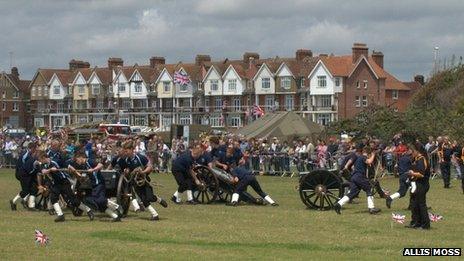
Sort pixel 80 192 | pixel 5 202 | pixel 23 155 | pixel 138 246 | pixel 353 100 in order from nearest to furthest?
pixel 138 246
pixel 80 192
pixel 23 155
pixel 5 202
pixel 353 100

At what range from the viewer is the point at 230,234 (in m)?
18.0

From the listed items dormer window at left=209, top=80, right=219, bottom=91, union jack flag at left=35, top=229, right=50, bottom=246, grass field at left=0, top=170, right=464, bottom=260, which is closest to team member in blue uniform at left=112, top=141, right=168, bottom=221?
grass field at left=0, top=170, right=464, bottom=260

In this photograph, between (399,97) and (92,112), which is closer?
(399,97)

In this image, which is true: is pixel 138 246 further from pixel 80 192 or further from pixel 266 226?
pixel 80 192

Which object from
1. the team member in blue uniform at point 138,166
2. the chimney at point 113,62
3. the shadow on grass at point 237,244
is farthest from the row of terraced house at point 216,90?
the shadow on grass at point 237,244

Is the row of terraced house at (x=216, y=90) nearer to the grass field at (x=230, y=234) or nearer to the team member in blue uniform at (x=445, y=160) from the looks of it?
the team member in blue uniform at (x=445, y=160)

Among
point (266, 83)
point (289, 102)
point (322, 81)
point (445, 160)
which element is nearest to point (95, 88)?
point (266, 83)

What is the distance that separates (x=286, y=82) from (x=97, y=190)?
105 meters

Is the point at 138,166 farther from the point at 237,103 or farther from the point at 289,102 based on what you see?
the point at 237,103

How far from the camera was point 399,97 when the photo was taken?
424 feet

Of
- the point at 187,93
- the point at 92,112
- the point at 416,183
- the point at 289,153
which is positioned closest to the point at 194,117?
the point at 187,93

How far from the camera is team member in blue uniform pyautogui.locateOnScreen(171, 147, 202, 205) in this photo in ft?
82.7

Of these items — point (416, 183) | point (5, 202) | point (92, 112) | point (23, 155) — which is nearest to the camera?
point (416, 183)

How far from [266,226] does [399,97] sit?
366 feet
